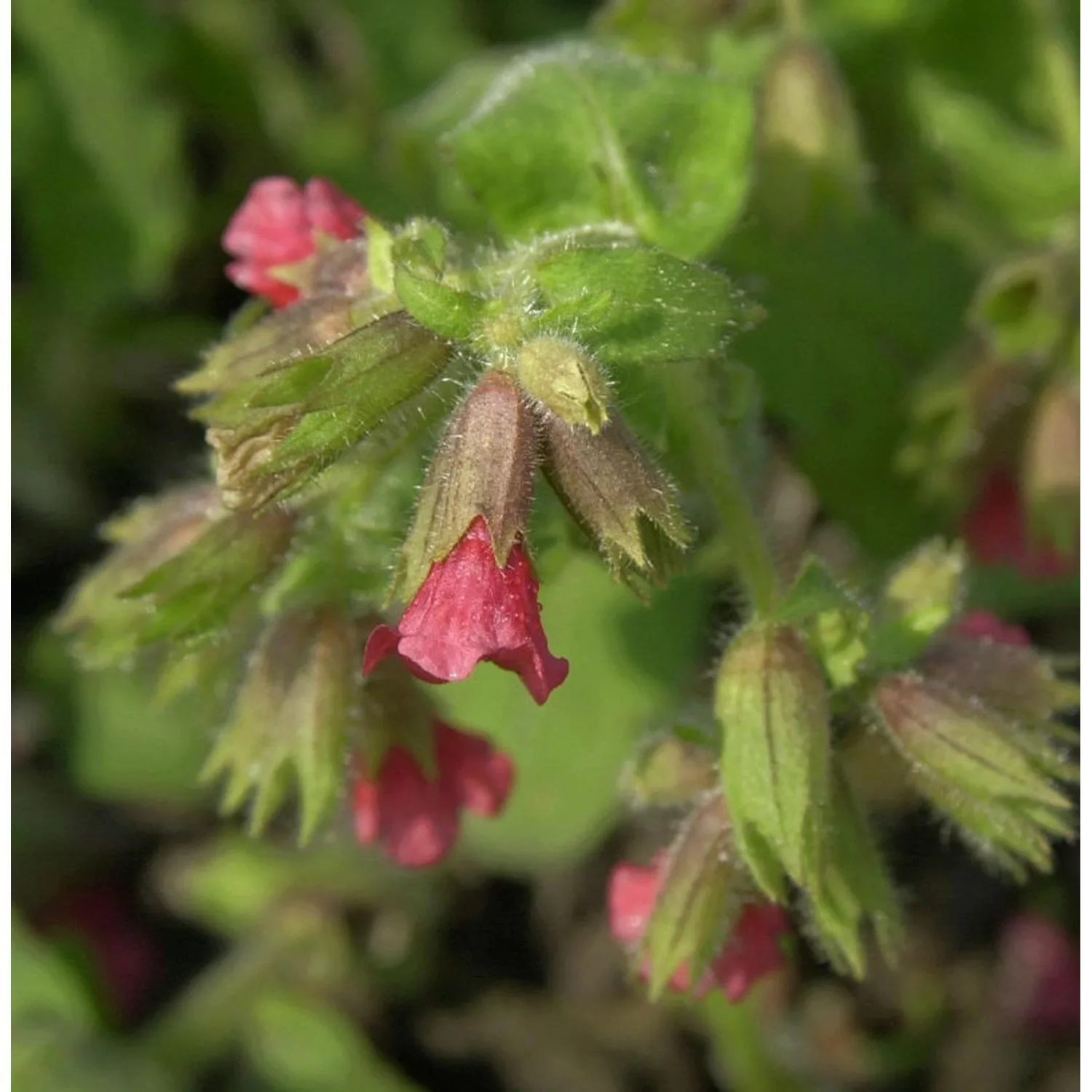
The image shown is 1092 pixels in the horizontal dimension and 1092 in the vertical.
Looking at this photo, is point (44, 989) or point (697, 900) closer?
point (697, 900)

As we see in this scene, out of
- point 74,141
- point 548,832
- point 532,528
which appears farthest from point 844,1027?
point 74,141

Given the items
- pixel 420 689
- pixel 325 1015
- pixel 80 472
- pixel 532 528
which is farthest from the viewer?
pixel 80 472

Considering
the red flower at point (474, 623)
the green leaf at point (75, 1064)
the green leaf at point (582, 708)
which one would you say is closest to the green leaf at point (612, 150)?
the red flower at point (474, 623)

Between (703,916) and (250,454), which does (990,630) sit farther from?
(250,454)

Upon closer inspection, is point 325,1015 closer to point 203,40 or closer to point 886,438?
point 886,438

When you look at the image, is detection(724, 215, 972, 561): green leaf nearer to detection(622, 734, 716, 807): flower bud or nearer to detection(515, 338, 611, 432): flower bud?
detection(622, 734, 716, 807): flower bud

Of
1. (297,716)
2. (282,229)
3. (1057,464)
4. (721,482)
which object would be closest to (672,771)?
(721,482)
